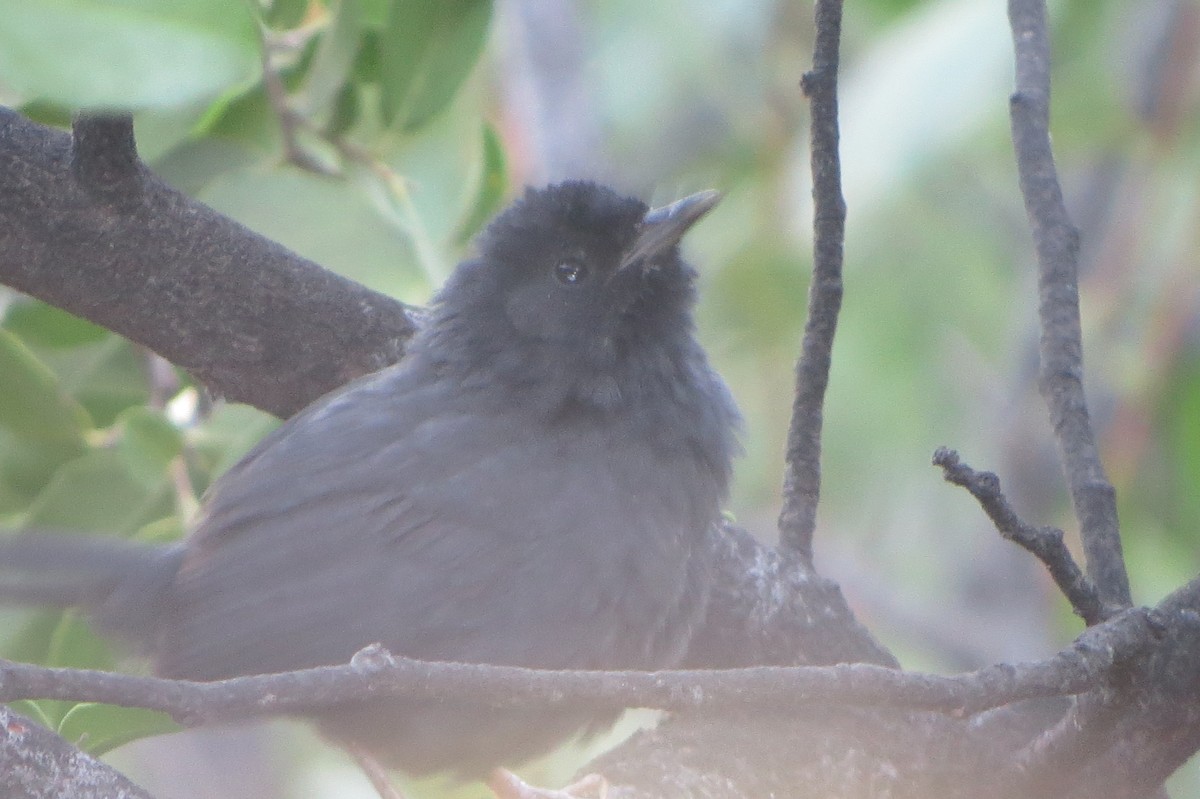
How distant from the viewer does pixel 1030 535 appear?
2.00 meters

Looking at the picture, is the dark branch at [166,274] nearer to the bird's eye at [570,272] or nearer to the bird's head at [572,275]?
the bird's head at [572,275]

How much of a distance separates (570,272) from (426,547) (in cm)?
74

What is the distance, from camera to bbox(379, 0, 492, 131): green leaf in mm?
2816

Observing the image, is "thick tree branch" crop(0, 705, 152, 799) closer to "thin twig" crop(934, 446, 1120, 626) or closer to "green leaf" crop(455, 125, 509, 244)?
"thin twig" crop(934, 446, 1120, 626)

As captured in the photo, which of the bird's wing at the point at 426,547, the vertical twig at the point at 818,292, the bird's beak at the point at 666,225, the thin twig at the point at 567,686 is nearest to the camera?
the thin twig at the point at 567,686

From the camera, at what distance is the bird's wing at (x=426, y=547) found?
8.68ft

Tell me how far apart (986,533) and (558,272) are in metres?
4.43

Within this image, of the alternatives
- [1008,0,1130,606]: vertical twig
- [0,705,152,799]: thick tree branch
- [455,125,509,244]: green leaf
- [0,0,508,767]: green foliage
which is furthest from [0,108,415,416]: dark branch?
[1008,0,1130,606]: vertical twig

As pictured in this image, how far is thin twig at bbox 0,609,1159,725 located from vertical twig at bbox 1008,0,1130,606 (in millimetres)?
428

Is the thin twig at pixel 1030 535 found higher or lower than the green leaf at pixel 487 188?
lower

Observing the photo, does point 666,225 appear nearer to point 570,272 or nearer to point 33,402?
point 570,272

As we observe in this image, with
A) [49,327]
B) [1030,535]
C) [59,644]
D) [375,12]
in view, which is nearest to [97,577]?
[59,644]

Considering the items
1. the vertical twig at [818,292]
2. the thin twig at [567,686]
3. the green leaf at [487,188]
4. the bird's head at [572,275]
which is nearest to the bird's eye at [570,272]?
the bird's head at [572,275]

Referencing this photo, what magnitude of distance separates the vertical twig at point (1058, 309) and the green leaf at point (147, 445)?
1595 millimetres
